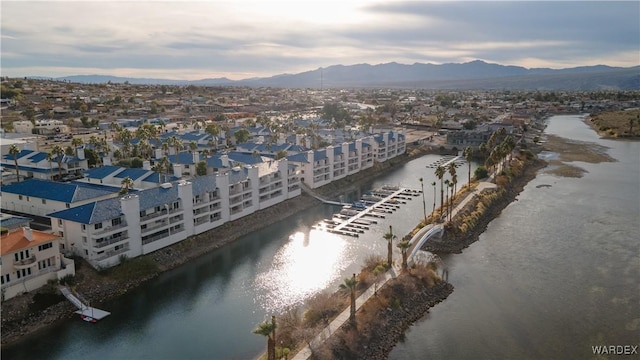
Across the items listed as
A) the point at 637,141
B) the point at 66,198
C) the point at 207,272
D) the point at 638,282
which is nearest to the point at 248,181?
the point at 207,272

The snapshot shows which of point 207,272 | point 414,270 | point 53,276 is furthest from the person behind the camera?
point 207,272

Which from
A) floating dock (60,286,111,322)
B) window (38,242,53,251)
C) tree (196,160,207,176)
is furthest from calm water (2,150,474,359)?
tree (196,160,207,176)

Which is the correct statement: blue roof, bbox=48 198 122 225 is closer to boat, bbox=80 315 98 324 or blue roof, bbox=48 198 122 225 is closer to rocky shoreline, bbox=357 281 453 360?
boat, bbox=80 315 98 324

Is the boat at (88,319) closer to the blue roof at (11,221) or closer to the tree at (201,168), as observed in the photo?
the blue roof at (11,221)

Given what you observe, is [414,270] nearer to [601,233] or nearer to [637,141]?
[601,233]

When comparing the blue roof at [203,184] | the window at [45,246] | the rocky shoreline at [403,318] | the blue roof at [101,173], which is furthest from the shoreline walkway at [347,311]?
the blue roof at [101,173]

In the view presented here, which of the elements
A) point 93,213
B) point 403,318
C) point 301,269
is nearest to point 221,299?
point 301,269
